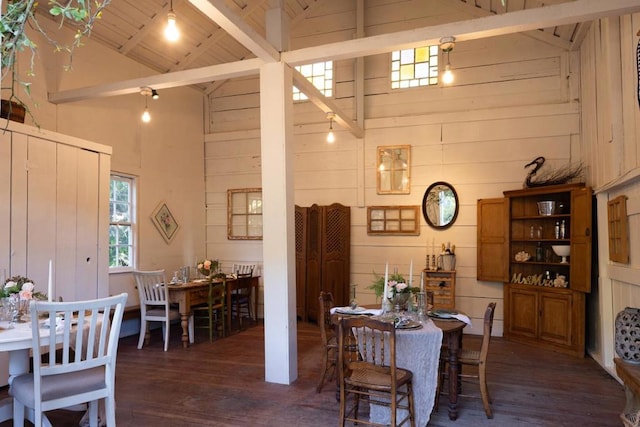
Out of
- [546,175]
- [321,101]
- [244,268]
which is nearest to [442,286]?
[546,175]

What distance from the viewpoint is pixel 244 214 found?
7.90 m

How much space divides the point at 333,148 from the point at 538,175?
9.92 feet

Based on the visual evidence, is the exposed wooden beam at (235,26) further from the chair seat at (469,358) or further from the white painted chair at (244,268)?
the white painted chair at (244,268)

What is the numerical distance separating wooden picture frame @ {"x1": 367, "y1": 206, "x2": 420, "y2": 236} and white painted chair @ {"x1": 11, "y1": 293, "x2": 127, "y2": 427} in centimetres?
471

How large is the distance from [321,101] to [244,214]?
3.12 metres

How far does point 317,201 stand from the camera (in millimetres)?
7422

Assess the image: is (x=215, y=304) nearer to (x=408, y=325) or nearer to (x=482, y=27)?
(x=408, y=325)

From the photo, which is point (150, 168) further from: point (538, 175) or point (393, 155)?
point (538, 175)

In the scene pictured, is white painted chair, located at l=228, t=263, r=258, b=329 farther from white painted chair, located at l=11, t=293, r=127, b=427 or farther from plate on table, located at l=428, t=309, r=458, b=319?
white painted chair, located at l=11, t=293, r=127, b=427

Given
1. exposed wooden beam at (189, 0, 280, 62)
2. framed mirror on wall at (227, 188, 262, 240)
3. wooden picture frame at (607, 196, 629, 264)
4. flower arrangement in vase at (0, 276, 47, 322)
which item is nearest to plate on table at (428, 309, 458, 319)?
wooden picture frame at (607, 196, 629, 264)

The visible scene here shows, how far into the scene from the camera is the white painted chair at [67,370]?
263 cm

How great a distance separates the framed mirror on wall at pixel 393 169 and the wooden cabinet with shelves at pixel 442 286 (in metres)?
1.33

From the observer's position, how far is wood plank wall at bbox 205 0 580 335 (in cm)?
632

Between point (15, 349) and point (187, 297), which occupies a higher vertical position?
point (15, 349)
